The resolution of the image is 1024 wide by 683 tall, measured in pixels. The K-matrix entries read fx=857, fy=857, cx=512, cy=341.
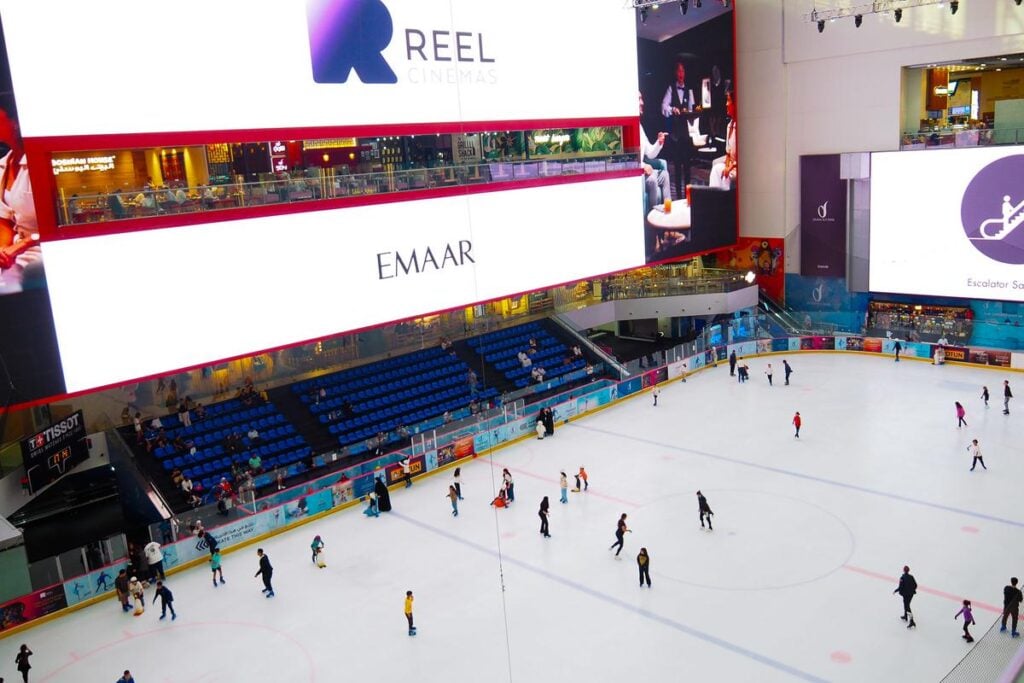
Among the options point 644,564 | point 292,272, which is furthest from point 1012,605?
point 292,272

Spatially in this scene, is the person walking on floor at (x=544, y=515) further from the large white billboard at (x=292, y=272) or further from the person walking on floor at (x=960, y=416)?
the person walking on floor at (x=960, y=416)

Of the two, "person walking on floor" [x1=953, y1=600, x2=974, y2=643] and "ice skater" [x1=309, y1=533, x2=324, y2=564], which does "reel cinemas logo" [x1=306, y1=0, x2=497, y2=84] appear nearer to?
"ice skater" [x1=309, y1=533, x2=324, y2=564]

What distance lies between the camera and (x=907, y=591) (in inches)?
613

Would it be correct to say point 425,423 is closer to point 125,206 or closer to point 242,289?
point 242,289

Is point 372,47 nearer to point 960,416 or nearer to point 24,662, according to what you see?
point 24,662

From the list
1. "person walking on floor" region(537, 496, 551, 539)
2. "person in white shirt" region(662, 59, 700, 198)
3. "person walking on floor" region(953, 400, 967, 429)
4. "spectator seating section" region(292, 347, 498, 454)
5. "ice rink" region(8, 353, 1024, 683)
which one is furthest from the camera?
"person in white shirt" region(662, 59, 700, 198)

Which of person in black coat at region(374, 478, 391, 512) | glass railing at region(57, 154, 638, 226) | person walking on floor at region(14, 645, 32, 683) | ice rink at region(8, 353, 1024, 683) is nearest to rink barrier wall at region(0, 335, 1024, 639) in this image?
ice rink at region(8, 353, 1024, 683)

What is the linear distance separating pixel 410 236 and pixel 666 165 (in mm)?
15627

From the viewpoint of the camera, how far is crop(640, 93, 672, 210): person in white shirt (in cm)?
3634

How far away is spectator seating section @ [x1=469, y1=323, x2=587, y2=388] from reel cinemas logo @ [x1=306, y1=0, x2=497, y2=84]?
10748mm

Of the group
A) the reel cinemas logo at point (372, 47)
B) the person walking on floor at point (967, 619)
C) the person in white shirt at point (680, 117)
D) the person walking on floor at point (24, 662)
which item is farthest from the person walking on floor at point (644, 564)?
the person in white shirt at point (680, 117)

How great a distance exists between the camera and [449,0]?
27.4m

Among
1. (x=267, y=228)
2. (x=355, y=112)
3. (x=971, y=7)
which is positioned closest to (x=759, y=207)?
(x=971, y=7)

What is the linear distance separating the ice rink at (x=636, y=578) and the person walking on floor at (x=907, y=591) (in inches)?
9.6
